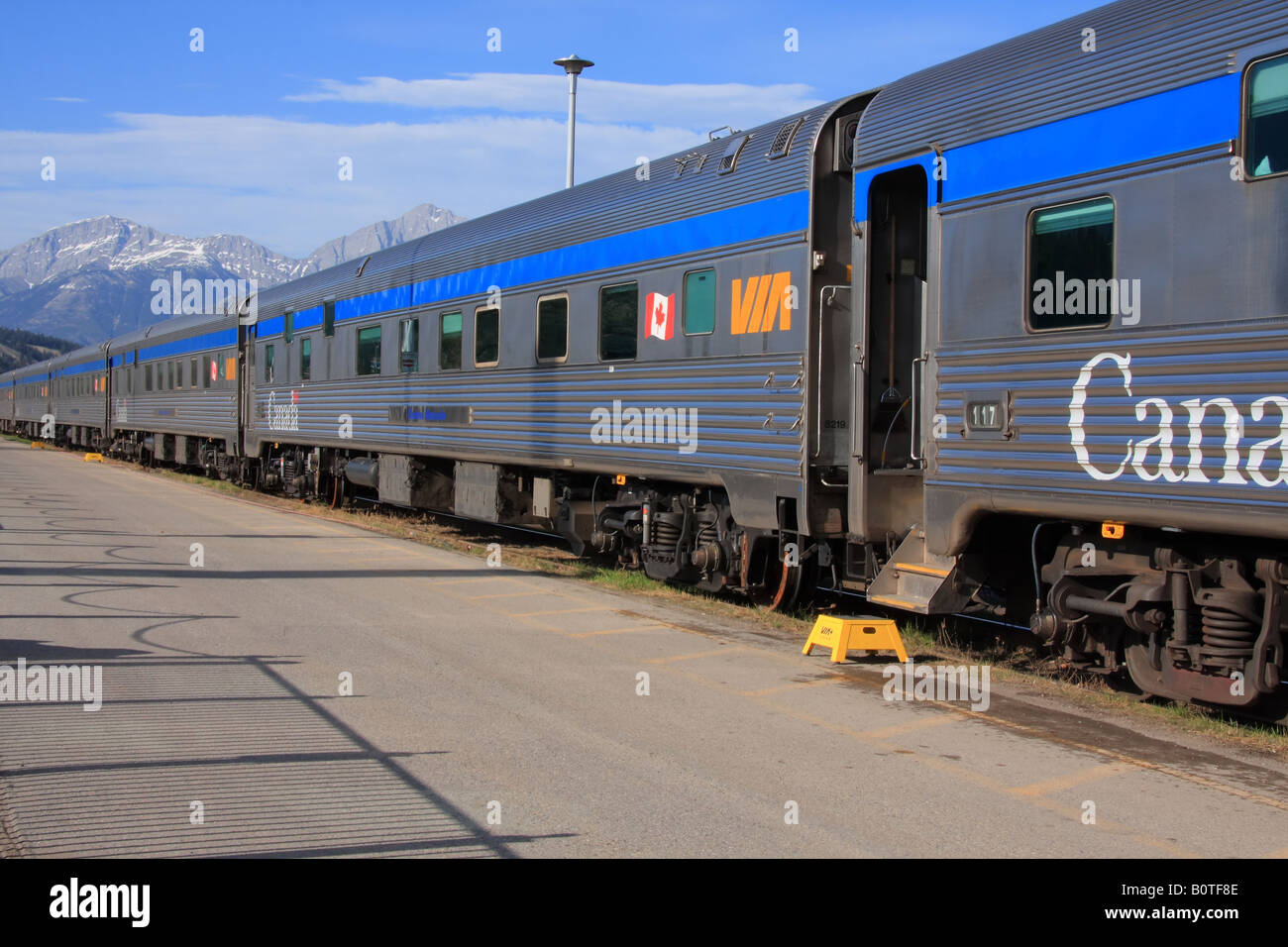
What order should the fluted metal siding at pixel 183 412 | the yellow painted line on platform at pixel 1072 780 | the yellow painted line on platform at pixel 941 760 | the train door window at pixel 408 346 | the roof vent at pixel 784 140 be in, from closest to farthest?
the yellow painted line on platform at pixel 941 760 < the yellow painted line on platform at pixel 1072 780 < the roof vent at pixel 784 140 < the train door window at pixel 408 346 < the fluted metal siding at pixel 183 412

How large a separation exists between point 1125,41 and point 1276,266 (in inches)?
75.8

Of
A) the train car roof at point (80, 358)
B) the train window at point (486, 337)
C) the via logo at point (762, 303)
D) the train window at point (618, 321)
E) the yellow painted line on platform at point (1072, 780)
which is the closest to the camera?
the yellow painted line on platform at point (1072, 780)

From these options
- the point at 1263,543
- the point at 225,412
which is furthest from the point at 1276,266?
the point at 225,412

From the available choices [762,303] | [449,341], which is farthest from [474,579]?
[449,341]

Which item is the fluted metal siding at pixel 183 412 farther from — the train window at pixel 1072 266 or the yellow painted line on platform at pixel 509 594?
the train window at pixel 1072 266

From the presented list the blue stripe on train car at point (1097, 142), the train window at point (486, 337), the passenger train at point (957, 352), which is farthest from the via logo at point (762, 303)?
the train window at point (486, 337)

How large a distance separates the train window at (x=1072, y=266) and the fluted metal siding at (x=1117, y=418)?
0.19 m

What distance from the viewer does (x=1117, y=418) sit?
22.2ft

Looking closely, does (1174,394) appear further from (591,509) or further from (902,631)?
(591,509)

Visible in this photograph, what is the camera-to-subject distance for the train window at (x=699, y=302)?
10.7 m

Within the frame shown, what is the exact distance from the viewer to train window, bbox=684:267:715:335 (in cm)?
1072

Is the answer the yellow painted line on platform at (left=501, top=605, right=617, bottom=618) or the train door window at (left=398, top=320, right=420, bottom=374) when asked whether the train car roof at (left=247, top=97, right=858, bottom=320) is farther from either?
the yellow painted line on platform at (left=501, top=605, right=617, bottom=618)

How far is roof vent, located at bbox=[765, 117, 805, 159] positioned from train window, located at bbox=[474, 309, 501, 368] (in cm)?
576

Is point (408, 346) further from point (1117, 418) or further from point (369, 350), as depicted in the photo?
point (1117, 418)
